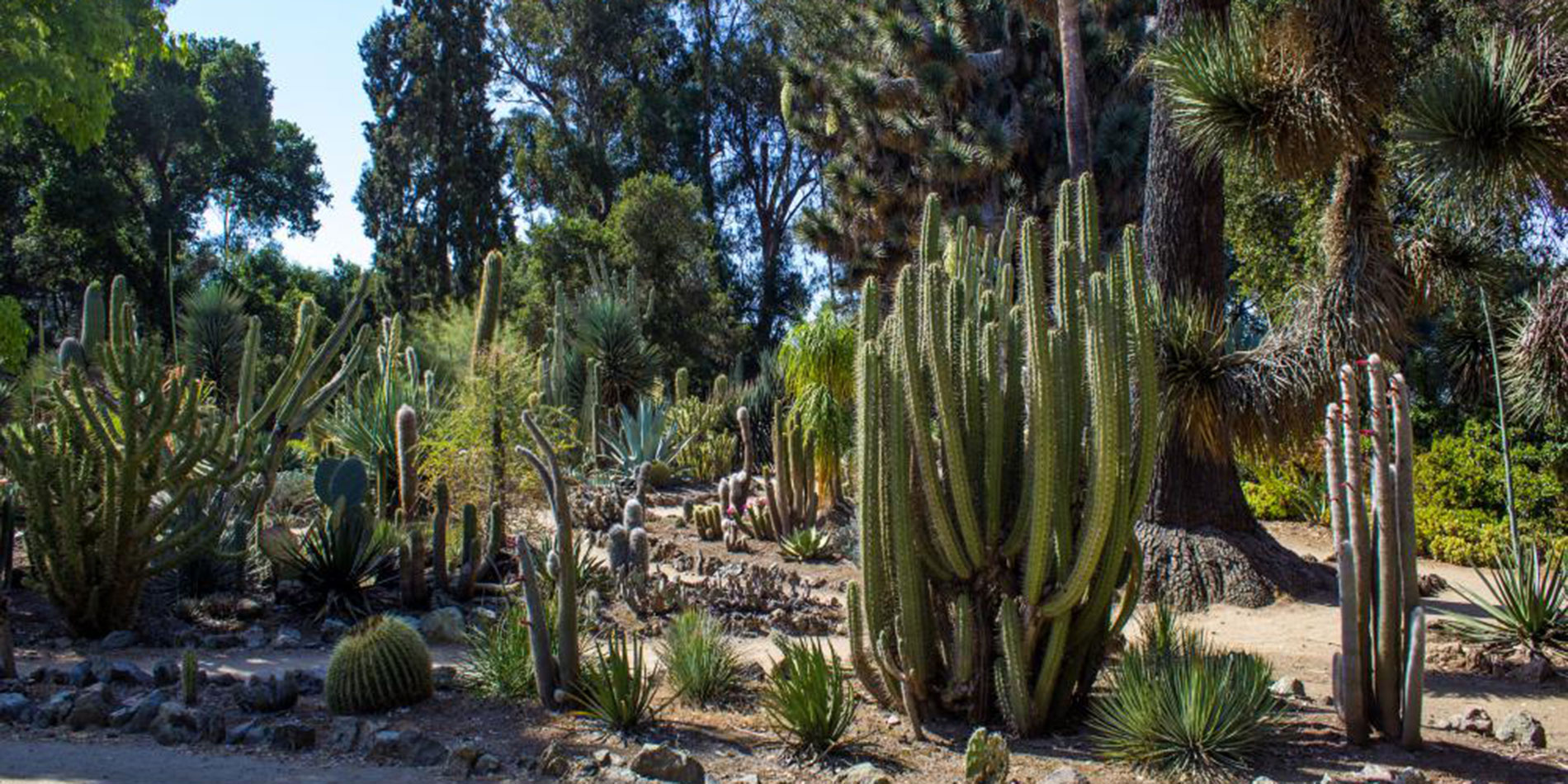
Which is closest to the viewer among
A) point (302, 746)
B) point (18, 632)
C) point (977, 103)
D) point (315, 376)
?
point (302, 746)

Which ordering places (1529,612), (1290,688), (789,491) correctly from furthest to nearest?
(789,491) → (1529,612) → (1290,688)

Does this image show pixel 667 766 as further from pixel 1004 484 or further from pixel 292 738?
pixel 1004 484

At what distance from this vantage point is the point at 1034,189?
1000 inches

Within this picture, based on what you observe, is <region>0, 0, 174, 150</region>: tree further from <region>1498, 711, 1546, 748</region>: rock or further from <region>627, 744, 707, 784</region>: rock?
<region>1498, 711, 1546, 748</region>: rock

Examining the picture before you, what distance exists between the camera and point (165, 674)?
267 inches

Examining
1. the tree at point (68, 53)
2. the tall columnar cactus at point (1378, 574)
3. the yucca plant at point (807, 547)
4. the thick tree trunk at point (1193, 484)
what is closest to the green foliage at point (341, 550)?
the yucca plant at point (807, 547)

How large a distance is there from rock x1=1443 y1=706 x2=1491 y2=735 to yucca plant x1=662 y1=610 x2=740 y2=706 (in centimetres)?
368

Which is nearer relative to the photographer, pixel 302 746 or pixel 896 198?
pixel 302 746

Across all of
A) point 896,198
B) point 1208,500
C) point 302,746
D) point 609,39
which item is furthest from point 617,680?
point 609,39

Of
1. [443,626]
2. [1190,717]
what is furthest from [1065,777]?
[443,626]

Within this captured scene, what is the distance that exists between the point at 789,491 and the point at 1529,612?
7100 mm

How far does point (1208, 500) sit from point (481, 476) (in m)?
6.38

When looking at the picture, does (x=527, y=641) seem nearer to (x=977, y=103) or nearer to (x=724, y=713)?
(x=724, y=713)

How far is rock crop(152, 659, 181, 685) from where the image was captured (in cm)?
676
